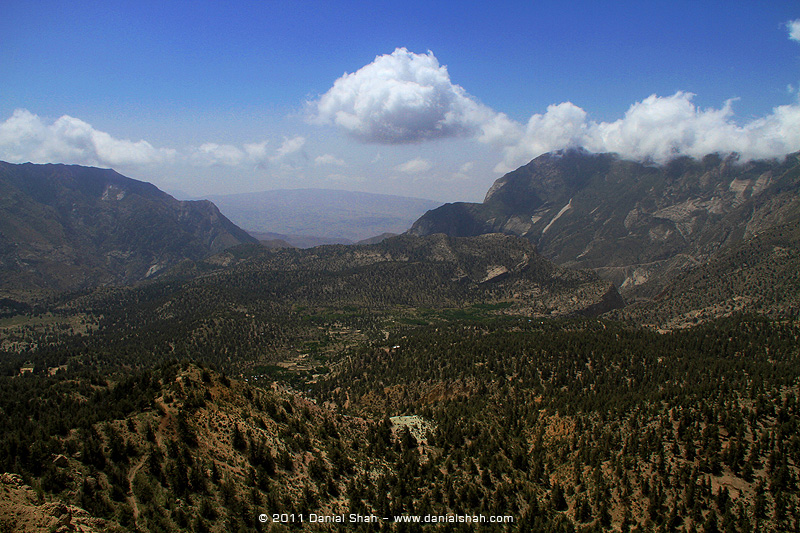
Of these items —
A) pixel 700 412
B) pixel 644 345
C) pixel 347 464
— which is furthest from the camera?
pixel 644 345

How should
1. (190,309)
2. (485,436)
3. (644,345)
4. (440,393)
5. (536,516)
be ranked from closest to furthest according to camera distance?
1. (536,516)
2. (485,436)
3. (440,393)
4. (644,345)
5. (190,309)

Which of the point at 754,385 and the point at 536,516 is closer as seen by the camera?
the point at 536,516

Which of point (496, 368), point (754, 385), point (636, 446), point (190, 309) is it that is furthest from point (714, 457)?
point (190, 309)

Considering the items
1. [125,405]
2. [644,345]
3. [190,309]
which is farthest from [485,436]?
[190,309]

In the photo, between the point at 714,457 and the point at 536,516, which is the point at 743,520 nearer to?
the point at 714,457

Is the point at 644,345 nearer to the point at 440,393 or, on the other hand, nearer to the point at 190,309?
the point at 440,393

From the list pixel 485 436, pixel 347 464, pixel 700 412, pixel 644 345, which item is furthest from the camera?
pixel 644 345

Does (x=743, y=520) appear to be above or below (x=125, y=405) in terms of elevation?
below

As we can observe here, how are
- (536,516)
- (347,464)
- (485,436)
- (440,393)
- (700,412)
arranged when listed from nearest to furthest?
(536,516) → (347,464) → (700,412) → (485,436) → (440,393)

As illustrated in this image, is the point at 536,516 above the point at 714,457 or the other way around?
the other way around
